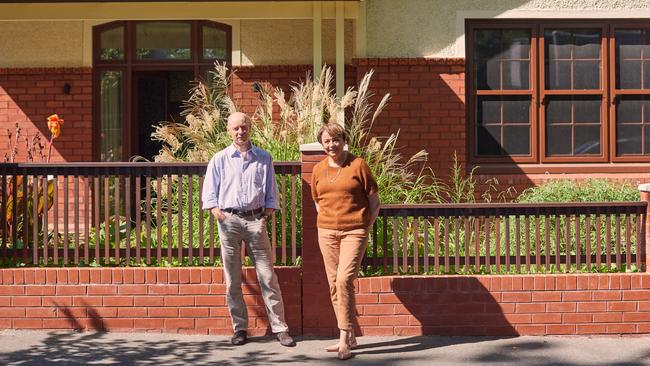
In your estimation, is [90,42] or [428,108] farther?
[90,42]

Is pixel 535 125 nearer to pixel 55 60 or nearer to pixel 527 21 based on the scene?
pixel 527 21

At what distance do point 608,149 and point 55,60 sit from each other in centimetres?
713

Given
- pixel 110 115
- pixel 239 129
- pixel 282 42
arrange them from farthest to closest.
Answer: pixel 110 115 → pixel 282 42 → pixel 239 129

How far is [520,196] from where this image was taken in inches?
458

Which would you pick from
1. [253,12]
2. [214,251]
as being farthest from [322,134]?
[253,12]

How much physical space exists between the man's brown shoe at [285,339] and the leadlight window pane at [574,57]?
20.5 ft

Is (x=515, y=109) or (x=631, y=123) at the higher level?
(x=515, y=109)

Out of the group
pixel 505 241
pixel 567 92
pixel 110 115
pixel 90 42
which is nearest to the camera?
pixel 505 241

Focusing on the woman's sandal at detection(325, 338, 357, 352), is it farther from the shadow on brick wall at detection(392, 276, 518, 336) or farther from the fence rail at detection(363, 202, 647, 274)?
the fence rail at detection(363, 202, 647, 274)

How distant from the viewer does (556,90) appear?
1227cm

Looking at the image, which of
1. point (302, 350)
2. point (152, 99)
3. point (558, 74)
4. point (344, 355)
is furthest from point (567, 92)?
point (344, 355)

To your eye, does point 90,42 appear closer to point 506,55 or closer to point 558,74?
point 506,55

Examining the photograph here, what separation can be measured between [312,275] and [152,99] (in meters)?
6.09

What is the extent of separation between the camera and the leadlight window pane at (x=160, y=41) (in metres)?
12.8
